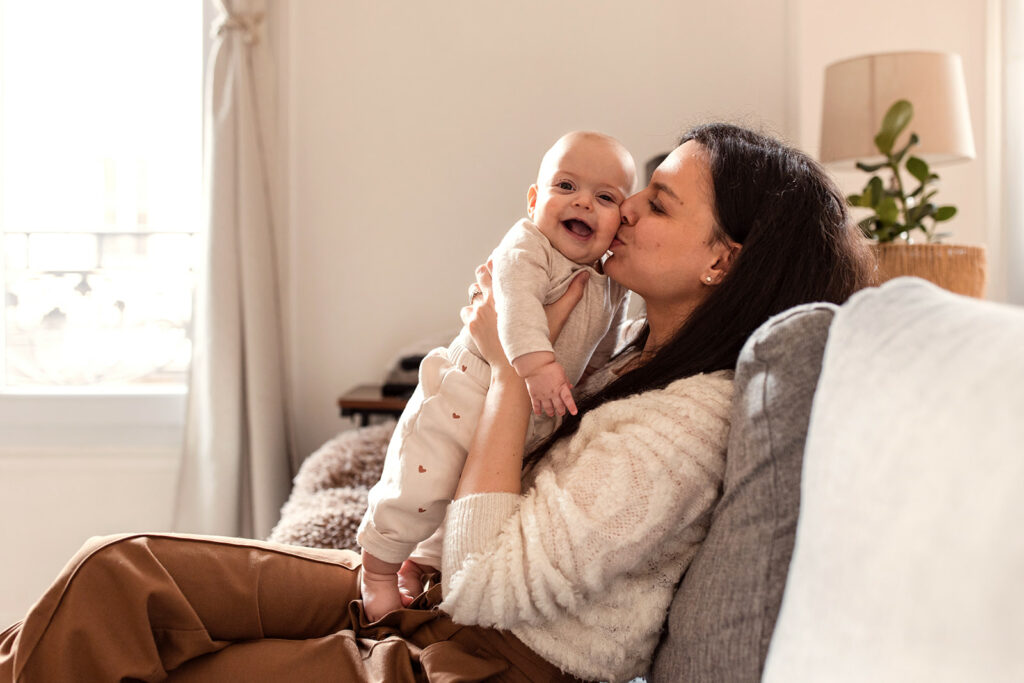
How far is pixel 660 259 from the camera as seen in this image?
117 centimetres

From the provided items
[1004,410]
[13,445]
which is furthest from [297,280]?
[1004,410]

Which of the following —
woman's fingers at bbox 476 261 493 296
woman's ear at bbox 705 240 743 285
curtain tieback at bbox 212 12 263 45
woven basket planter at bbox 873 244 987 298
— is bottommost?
woven basket planter at bbox 873 244 987 298

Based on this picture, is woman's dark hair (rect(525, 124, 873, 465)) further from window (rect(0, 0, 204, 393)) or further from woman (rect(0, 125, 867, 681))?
window (rect(0, 0, 204, 393))

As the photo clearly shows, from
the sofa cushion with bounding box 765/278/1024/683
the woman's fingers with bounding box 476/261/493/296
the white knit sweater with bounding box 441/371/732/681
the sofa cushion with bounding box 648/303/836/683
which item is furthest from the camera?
the woman's fingers with bounding box 476/261/493/296

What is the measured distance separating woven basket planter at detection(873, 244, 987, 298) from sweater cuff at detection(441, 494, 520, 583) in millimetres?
1363

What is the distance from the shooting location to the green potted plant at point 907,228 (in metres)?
2.02

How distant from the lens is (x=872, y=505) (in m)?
0.60

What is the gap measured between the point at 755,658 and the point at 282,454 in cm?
236

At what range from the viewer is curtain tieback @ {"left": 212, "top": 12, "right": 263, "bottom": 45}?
9.34 ft

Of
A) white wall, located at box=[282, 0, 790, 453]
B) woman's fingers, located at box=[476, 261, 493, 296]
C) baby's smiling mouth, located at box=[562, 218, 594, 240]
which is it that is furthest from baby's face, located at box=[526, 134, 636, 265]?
white wall, located at box=[282, 0, 790, 453]

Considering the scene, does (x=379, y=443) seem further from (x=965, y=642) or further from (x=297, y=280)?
(x=965, y=642)

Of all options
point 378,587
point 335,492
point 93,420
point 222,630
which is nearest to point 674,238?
point 378,587

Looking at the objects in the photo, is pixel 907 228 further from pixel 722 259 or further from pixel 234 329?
pixel 234 329

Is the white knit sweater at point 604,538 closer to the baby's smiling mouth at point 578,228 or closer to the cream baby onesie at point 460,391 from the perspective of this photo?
the cream baby onesie at point 460,391
